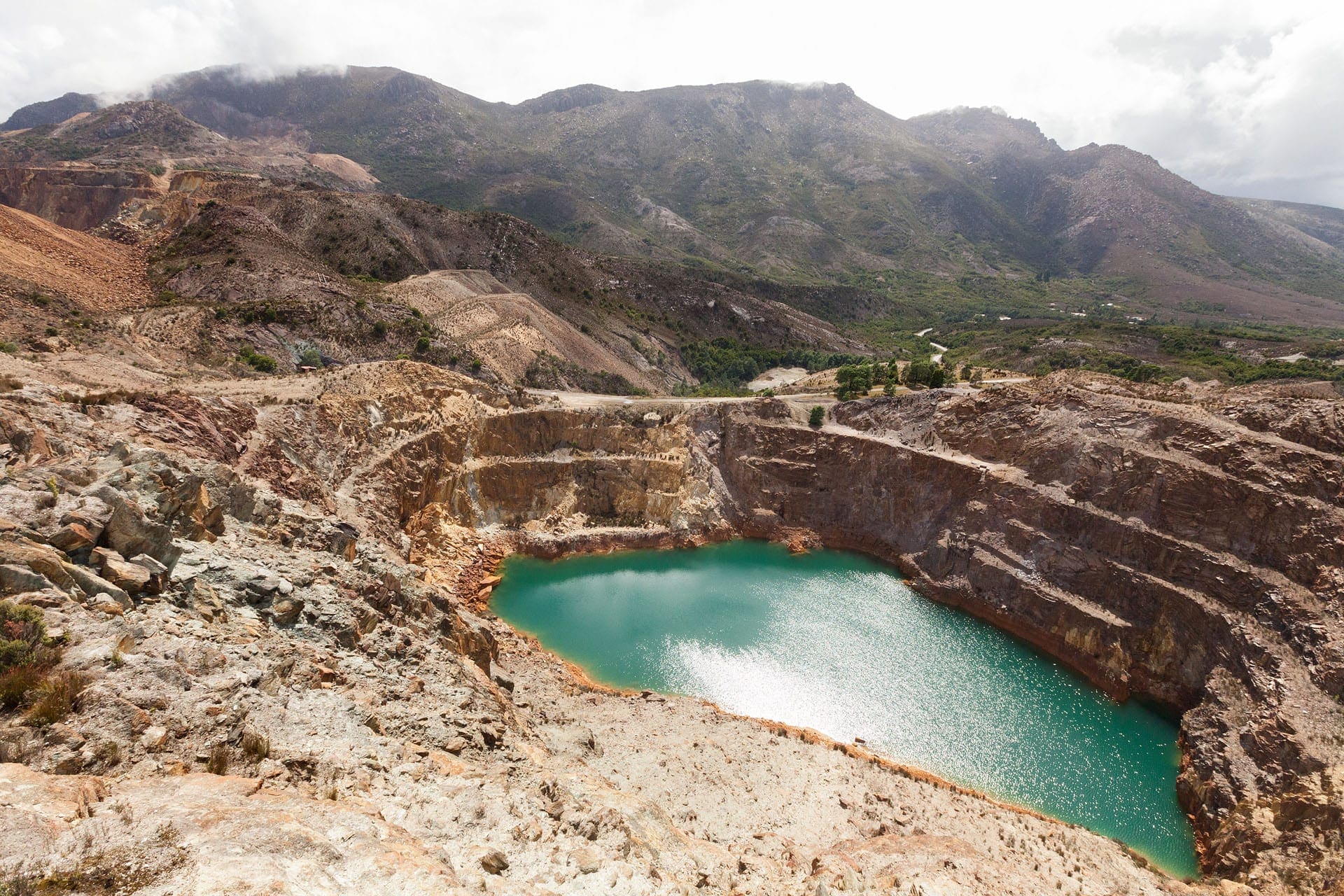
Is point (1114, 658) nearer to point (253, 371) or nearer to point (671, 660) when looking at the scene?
point (671, 660)

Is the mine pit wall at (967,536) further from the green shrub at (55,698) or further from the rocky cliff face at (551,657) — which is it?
the green shrub at (55,698)

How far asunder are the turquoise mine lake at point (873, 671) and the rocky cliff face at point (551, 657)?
67.6 inches

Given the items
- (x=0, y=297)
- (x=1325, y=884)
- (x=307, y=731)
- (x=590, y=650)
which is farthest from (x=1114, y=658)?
(x=0, y=297)

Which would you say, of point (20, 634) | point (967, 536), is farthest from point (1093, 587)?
point (20, 634)

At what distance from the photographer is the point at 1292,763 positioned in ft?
76.9

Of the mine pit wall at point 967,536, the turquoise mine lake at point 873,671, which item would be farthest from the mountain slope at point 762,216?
the turquoise mine lake at point 873,671

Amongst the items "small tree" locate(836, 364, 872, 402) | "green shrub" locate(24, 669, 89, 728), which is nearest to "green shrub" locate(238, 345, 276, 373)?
"green shrub" locate(24, 669, 89, 728)

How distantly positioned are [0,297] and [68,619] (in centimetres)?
3755

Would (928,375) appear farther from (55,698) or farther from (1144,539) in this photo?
(55,698)

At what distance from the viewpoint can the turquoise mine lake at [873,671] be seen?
25.9 meters

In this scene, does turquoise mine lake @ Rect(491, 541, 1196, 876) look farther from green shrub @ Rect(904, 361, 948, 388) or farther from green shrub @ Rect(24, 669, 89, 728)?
green shrub @ Rect(24, 669, 89, 728)

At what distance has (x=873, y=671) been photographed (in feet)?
104

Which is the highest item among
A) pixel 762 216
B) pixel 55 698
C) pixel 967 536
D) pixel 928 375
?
pixel 762 216

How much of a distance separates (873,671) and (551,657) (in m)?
17.0
